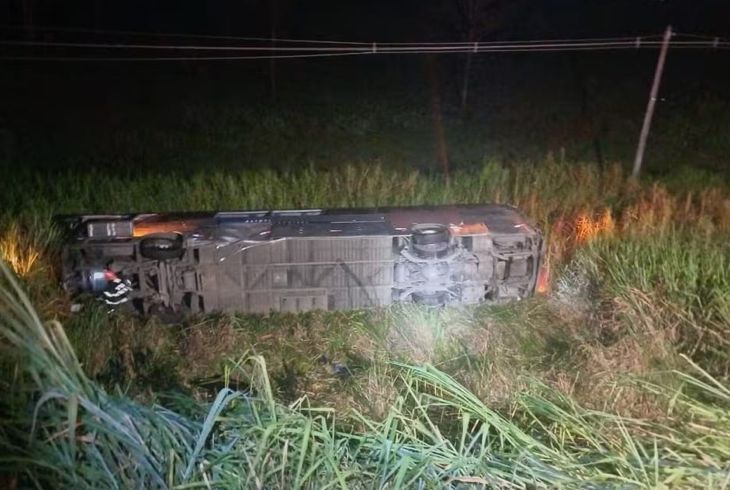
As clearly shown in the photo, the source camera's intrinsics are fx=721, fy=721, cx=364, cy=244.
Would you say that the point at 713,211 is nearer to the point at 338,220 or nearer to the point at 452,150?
the point at 338,220

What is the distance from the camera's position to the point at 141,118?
13.4 m

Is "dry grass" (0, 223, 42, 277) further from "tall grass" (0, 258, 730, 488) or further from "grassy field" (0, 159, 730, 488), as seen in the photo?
"tall grass" (0, 258, 730, 488)

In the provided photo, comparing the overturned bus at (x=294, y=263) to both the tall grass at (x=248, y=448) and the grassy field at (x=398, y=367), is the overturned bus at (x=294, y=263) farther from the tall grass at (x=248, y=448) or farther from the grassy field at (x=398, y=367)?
the tall grass at (x=248, y=448)

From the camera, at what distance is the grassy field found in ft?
7.21

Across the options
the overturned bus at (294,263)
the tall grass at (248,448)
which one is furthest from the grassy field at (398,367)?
the overturned bus at (294,263)

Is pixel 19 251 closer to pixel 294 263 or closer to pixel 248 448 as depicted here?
pixel 294 263

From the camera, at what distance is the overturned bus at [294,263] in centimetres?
529

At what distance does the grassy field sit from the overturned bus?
0.62 ft

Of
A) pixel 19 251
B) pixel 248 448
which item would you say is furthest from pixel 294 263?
pixel 248 448

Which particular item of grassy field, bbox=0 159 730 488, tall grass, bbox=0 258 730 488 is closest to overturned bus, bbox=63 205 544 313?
grassy field, bbox=0 159 730 488

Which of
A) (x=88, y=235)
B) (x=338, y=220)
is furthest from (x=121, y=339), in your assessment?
(x=338, y=220)

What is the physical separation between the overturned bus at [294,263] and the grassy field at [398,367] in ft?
0.62

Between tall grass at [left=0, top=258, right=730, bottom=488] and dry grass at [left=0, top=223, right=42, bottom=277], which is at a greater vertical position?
tall grass at [left=0, top=258, right=730, bottom=488]

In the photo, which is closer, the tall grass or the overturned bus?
the tall grass
